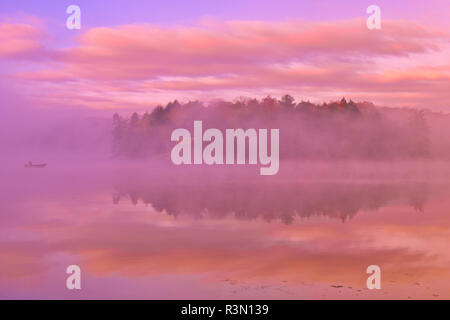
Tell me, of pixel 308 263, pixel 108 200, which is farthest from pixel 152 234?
pixel 108 200

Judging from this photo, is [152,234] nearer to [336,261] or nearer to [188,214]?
[188,214]

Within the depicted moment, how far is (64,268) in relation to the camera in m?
16.6

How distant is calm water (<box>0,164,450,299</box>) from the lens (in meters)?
14.4

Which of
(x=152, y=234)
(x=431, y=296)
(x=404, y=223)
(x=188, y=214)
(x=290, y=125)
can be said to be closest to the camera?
(x=431, y=296)

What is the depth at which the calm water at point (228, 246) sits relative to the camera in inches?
567

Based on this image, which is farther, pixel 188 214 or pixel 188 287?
pixel 188 214

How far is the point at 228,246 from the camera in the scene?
64.0 ft

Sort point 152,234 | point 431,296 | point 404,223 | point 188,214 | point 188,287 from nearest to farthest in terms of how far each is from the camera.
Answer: point 431,296 < point 188,287 < point 152,234 < point 404,223 < point 188,214

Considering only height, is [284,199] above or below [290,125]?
below

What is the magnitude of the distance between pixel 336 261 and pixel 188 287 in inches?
200

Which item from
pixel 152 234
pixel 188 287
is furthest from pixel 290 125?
pixel 188 287

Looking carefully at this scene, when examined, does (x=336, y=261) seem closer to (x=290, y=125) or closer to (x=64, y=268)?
(x=64, y=268)

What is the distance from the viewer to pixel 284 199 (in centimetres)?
3353

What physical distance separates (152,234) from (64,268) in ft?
17.9
